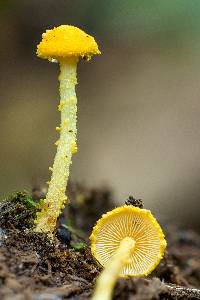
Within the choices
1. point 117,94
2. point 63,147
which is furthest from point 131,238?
point 117,94

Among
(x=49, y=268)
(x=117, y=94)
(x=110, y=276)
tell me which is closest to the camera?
(x=110, y=276)

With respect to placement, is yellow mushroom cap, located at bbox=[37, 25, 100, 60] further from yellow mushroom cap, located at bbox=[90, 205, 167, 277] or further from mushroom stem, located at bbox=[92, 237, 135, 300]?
mushroom stem, located at bbox=[92, 237, 135, 300]

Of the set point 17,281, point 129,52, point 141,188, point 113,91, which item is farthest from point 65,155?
point 129,52

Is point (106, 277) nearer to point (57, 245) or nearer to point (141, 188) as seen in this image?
point (57, 245)

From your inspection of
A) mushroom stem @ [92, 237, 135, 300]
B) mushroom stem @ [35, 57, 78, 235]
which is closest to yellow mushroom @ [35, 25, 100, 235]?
mushroom stem @ [35, 57, 78, 235]

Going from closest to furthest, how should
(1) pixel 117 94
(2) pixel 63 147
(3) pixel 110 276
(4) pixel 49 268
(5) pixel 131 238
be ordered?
(3) pixel 110 276 → (4) pixel 49 268 → (5) pixel 131 238 → (2) pixel 63 147 → (1) pixel 117 94

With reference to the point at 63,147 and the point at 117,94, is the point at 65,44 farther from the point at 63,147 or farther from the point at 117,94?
the point at 117,94
